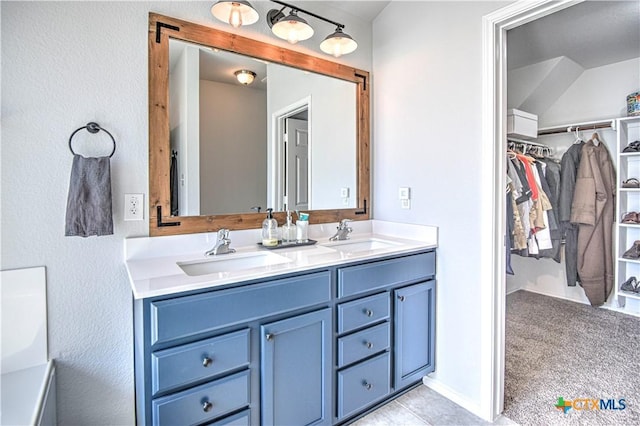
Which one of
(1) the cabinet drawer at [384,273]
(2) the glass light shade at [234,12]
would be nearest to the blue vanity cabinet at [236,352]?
(1) the cabinet drawer at [384,273]

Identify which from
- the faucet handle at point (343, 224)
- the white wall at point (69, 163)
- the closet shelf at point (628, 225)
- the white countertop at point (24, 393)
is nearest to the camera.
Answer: the white countertop at point (24, 393)

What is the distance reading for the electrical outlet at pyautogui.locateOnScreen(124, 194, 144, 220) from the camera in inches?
59.7

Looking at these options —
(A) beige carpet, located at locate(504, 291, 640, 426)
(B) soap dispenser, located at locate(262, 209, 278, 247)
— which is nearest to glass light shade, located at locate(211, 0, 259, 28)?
(B) soap dispenser, located at locate(262, 209, 278, 247)

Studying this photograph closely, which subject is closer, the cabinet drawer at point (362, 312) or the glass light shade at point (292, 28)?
the cabinet drawer at point (362, 312)

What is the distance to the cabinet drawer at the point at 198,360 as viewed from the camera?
1.11 meters

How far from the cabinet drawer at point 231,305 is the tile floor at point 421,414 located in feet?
2.52

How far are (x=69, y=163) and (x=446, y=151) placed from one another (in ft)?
6.13

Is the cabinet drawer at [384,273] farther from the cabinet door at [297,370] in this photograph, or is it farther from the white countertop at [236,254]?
the cabinet door at [297,370]

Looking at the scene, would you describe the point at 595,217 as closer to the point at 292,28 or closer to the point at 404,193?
the point at 404,193

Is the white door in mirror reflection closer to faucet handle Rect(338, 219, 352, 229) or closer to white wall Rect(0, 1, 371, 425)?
faucet handle Rect(338, 219, 352, 229)

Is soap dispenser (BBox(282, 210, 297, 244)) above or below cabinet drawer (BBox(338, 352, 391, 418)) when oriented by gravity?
above

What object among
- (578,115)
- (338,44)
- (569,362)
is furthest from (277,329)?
(578,115)

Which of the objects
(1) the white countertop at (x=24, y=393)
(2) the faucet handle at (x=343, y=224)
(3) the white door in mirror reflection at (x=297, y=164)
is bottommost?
(1) the white countertop at (x=24, y=393)

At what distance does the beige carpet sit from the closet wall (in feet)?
0.92
